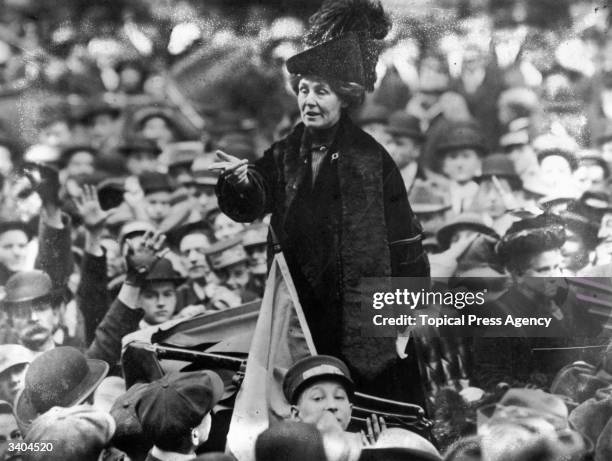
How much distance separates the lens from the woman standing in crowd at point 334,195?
5895 millimetres

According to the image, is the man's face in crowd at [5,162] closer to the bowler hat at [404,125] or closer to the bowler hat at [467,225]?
the bowler hat at [404,125]

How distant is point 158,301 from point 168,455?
1.09m

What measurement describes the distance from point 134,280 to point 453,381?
2359 mm

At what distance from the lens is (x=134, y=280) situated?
6.10m

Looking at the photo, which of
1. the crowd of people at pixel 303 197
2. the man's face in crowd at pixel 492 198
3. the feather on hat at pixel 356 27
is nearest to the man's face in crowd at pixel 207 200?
the crowd of people at pixel 303 197

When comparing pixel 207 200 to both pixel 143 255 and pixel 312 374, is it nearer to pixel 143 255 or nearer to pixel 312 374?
pixel 143 255

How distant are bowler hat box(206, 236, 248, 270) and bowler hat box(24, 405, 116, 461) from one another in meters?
1.29

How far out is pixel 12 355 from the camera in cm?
610

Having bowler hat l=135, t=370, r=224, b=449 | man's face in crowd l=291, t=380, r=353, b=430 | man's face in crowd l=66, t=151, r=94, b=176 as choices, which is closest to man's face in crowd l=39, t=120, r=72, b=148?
man's face in crowd l=66, t=151, r=94, b=176

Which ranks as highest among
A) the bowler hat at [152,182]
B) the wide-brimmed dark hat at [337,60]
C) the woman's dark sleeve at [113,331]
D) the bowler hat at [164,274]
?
the wide-brimmed dark hat at [337,60]

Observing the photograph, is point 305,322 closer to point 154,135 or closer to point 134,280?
point 134,280

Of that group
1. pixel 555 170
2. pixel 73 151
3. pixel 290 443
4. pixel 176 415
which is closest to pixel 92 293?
pixel 73 151

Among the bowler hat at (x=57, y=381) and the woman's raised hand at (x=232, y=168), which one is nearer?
the bowler hat at (x=57, y=381)

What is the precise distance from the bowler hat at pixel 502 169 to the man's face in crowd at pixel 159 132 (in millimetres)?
2276
